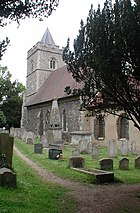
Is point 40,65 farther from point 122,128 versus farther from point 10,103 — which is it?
point 122,128

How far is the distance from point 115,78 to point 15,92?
4045 cm

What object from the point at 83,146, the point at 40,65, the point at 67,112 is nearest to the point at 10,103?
the point at 40,65

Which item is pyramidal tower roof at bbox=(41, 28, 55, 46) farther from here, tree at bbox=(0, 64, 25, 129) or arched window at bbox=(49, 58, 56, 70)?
tree at bbox=(0, 64, 25, 129)

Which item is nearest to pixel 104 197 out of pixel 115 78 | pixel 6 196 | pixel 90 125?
pixel 6 196

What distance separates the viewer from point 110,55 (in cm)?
619

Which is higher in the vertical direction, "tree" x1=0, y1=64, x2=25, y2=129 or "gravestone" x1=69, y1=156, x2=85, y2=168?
"tree" x1=0, y1=64, x2=25, y2=129

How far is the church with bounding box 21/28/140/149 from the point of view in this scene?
797 inches

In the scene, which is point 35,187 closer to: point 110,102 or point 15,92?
point 110,102

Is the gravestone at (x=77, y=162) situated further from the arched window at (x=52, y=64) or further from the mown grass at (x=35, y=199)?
the arched window at (x=52, y=64)

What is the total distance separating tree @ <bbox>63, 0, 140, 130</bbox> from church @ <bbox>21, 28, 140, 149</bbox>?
708 cm

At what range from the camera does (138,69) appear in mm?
6281

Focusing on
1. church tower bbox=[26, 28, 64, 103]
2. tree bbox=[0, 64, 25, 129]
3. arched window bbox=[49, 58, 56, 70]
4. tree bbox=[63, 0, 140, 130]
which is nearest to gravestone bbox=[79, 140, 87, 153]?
tree bbox=[63, 0, 140, 130]

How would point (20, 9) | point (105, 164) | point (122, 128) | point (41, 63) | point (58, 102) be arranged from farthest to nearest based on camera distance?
point (41, 63)
point (58, 102)
point (122, 128)
point (105, 164)
point (20, 9)

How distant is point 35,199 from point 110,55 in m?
3.78
